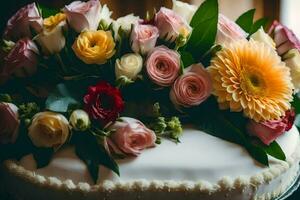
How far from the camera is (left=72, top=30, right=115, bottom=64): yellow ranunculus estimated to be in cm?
94

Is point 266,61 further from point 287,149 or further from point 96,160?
point 96,160

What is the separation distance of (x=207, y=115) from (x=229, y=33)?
16 cm

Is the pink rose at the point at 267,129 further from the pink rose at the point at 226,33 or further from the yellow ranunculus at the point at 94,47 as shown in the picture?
the yellow ranunculus at the point at 94,47

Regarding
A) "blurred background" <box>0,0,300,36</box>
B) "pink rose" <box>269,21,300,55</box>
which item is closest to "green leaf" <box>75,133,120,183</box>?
"pink rose" <box>269,21,300,55</box>

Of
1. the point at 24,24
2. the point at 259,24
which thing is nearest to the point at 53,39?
the point at 24,24

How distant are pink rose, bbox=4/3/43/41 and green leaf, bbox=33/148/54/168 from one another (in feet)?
0.79

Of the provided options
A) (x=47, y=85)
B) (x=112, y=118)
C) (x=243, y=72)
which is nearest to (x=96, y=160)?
(x=112, y=118)

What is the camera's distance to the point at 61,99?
933mm

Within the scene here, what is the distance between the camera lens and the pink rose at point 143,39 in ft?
3.16

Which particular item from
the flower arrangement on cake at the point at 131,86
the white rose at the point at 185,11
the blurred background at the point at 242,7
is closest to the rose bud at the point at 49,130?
the flower arrangement on cake at the point at 131,86

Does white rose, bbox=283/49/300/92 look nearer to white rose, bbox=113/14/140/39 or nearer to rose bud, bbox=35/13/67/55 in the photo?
white rose, bbox=113/14/140/39

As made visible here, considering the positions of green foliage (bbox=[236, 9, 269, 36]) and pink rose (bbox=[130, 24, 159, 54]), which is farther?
green foliage (bbox=[236, 9, 269, 36])

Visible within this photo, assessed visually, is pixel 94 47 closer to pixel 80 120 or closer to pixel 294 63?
pixel 80 120

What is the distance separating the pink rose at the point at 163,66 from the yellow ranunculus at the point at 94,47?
0.07m
